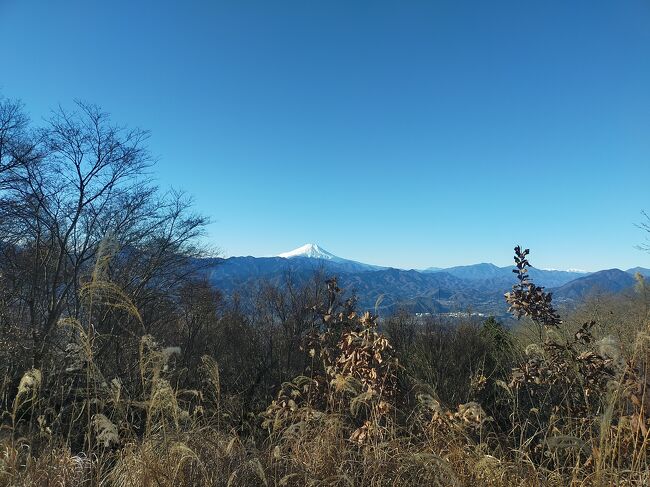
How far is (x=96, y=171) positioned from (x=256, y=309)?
14483 mm

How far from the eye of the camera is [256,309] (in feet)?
100

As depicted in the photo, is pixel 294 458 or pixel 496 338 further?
pixel 496 338

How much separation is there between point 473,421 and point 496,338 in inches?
288

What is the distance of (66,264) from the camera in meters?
20.4

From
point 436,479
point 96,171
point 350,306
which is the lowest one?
point 436,479

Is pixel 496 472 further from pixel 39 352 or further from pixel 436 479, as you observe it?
pixel 39 352

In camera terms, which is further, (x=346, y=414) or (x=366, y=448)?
(x=346, y=414)

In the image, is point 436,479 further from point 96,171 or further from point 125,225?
point 96,171

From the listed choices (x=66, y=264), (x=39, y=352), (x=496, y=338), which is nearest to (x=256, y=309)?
(x=66, y=264)

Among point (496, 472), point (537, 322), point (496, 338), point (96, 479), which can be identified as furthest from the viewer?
point (496, 338)

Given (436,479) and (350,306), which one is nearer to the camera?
(436,479)

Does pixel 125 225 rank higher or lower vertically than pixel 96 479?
higher

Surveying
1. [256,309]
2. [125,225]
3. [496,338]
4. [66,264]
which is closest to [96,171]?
[125,225]

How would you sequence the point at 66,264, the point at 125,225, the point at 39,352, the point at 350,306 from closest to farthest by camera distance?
the point at 350,306
the point at 39,352
the point at 125,225
the point at 66,264
